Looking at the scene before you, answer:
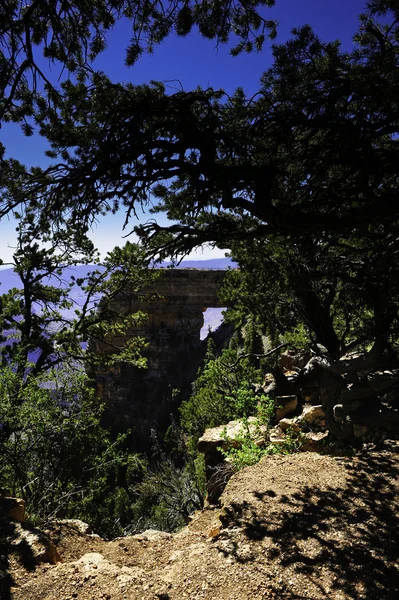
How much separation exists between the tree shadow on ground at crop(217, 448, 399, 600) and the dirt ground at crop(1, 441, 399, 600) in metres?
0.01

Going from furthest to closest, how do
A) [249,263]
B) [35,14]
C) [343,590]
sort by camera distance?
[249,263] < [35,14] < [343,590]

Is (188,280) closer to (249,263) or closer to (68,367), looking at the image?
(68,367)

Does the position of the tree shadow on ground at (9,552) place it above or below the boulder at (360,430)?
above

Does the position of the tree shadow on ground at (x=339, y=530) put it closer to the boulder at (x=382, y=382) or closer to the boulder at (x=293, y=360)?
the boulder at (x=382, y=382)

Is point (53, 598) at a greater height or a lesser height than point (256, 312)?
lesser

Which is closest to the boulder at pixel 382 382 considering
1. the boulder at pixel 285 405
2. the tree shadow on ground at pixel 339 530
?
the tree shadow on ground at pixel 339 530

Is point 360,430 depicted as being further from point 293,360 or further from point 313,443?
point 293,360

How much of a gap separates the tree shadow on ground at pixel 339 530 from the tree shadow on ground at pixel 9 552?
220 centimetres

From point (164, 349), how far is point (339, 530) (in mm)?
33532

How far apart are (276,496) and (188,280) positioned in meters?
32.4

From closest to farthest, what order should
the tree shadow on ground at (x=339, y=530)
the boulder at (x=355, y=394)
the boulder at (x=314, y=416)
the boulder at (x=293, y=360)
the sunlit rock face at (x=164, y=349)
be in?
the tree shadow on ground at (x=339, y=530) < the boulder at (x=355, y=394) < the boulder at (x=314, y=416) < the boulder at (x=293, y=360) < the sunlit rock face at (x=164, y=349)

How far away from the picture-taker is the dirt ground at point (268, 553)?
11.0ft

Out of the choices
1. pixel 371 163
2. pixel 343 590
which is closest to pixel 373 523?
pixel 343 590

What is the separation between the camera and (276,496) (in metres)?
5.27
